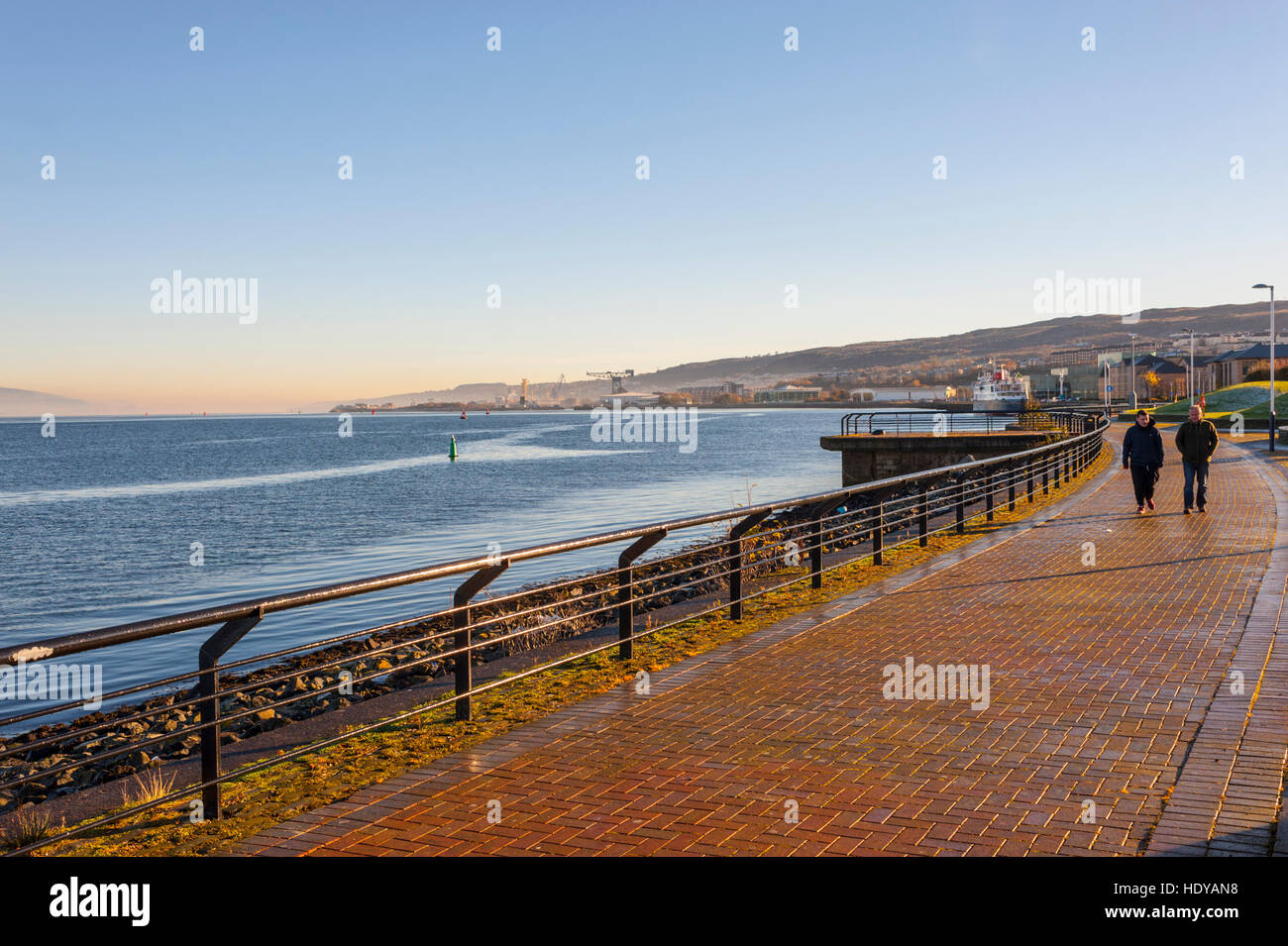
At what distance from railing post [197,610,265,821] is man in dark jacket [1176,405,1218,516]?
15.9 m

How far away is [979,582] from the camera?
1155 cm

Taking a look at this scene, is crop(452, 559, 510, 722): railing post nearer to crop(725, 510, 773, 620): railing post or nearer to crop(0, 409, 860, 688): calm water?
crop(725, 510, 773, 620): railing post

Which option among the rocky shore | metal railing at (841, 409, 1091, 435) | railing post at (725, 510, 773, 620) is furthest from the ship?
railing post at (725, 510, 773, 620)

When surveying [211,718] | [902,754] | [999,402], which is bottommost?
[902,754]

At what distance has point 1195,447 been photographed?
1716 cm

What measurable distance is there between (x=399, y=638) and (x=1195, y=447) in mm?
13248

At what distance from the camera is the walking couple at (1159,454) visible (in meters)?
17.1

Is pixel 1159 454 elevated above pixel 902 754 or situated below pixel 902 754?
above

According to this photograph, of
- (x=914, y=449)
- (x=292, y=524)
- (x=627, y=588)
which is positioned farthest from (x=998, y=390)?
(x=627, y=588)

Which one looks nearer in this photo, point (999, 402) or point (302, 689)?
point (302, 689)

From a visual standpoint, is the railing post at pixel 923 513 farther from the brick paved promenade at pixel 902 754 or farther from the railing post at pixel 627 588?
the railing post at pixel 627 588

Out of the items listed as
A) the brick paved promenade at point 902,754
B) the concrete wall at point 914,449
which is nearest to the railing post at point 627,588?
the brick paved promenade at point 902,754

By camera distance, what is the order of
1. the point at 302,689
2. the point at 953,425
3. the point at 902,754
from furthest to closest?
1. the point at 953,425
2. the point at 302,689
3. the point at 902,754

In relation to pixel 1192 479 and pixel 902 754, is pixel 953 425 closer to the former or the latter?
pixel 1192 479
